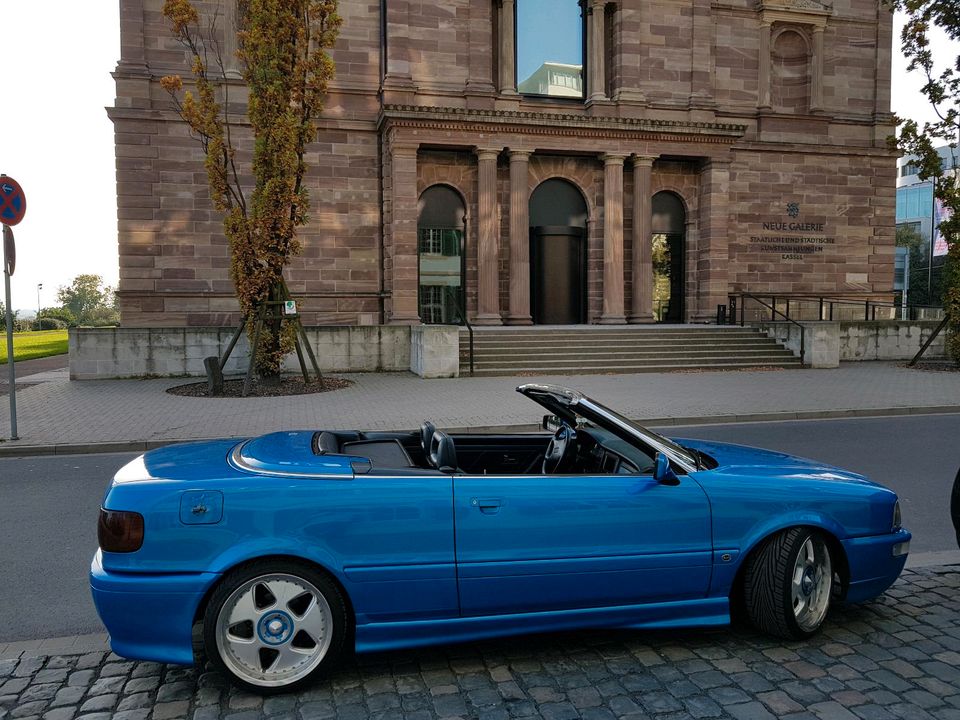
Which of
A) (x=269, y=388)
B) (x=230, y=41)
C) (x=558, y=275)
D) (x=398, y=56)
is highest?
(x=230, y=41)

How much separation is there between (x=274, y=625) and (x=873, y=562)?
3.01 meters

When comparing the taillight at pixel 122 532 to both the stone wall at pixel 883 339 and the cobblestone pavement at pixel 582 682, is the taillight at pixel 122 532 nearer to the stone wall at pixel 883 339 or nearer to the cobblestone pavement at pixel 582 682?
the cobblestone pavement at pixel 582 682

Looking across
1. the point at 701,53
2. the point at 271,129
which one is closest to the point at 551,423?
the point at 271,129

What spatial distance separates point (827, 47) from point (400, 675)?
29.6 m

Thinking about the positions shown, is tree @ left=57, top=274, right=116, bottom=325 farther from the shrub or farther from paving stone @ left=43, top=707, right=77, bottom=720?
paving stone @ left=43, top=707, right=77, bottom=720

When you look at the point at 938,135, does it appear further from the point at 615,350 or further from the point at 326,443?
the point at 326,443

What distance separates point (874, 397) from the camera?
515 inches

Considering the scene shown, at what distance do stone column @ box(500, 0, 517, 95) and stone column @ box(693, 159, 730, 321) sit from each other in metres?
7.03

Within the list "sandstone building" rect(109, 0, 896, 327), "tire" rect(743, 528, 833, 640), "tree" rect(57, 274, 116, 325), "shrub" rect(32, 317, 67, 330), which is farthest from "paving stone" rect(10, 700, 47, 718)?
"tree" rect(57, 274, 116, 325)

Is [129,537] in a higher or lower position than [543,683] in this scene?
higher

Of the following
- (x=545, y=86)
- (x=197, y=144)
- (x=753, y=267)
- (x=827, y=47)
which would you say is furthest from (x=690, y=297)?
(x=197, y=144)

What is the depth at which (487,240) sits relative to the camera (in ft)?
71.4

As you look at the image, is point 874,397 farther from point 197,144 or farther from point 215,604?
point 197,144

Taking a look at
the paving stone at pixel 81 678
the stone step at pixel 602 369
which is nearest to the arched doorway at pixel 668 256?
the stone step at pixel 602 369
